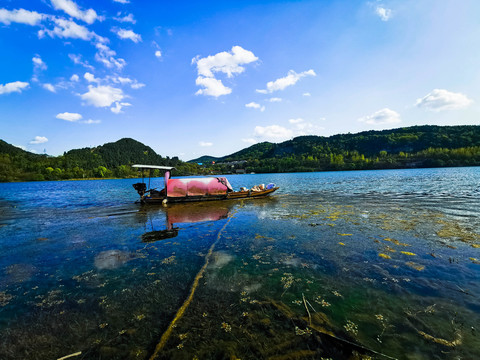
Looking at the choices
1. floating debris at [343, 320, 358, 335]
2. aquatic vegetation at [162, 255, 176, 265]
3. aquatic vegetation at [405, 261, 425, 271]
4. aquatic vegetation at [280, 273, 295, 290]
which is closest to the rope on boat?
aquatic vegetation at [162, 255, 176, 265]

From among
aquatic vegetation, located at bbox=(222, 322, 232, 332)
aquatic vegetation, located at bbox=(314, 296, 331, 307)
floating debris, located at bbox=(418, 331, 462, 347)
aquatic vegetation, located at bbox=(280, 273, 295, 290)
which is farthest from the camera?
aquatic vegetation, located at bbox=(280, 273, 295, 290)

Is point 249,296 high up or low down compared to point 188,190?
down

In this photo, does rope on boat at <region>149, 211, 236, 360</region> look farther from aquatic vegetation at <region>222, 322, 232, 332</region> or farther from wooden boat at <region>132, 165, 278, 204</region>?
wooden boat at <region>132, 165, 278, 204</region>

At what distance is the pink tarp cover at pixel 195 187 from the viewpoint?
1081 inches

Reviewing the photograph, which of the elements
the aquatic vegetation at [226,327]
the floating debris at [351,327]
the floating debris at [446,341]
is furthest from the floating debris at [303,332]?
the floating debris at [446,341]

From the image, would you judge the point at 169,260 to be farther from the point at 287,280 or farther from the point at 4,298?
the point at 287,280

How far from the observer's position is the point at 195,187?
91.8ft

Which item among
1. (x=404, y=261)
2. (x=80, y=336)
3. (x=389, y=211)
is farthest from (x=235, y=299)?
(x=389, y=211)

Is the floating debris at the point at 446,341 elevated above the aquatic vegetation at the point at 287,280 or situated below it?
above

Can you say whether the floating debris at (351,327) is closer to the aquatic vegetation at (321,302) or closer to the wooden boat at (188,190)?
the aquatic vegetation at (321,302)

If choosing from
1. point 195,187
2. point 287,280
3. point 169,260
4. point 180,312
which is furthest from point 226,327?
point 195,187

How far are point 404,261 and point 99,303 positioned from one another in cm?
1139

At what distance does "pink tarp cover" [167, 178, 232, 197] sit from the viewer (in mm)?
27453

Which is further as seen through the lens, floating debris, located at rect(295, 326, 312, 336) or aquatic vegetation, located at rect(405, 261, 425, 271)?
aquatic vegetation, located at rect(405, 261, 425, 271)
